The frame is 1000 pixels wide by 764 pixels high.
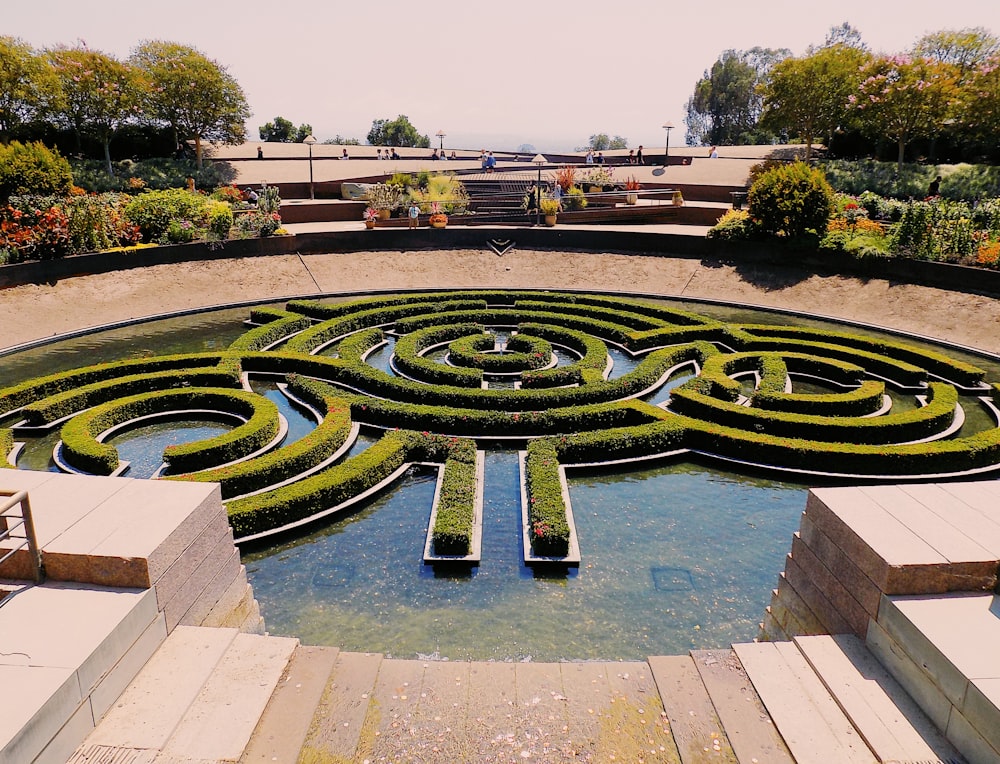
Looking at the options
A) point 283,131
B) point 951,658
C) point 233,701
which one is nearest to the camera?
point 951,658

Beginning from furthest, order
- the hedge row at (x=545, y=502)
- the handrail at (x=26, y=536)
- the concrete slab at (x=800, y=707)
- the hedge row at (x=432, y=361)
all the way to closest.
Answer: the hedge row at (x=432, y=361) → the hedge row at (x=545, y=502) → the handrail at (x=26, y=536) → the concrete slab at (x=800, y=707)

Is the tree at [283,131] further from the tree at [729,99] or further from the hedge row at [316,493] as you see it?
the hedge row at [316,493]

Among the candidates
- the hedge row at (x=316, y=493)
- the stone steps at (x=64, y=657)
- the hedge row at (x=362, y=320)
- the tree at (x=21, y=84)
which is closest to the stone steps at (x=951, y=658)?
the stone steps at (x=64, y=657)

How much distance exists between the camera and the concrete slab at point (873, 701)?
7188 millimetres

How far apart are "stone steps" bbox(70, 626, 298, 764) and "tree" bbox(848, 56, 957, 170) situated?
49.2 m

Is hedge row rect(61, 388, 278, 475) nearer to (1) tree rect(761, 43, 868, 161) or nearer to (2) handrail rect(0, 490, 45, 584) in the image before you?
(2) handrail rect(0, 490, 45, 584)

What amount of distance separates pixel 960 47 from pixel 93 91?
208ft

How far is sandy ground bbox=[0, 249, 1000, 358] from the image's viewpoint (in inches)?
1110

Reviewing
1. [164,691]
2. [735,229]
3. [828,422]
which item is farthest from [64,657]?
[735,229]

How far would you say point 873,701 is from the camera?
7.84 m

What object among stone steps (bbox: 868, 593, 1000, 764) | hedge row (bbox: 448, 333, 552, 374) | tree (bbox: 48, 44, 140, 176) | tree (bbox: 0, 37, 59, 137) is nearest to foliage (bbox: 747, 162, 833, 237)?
hedge row (bbox: 448, 333, 552, 374)

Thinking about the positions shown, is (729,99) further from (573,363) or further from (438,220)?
(573,363)

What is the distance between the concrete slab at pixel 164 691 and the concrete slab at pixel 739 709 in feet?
19.6

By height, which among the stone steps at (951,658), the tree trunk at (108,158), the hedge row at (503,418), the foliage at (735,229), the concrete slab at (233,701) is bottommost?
the hedge row at (503,418)
